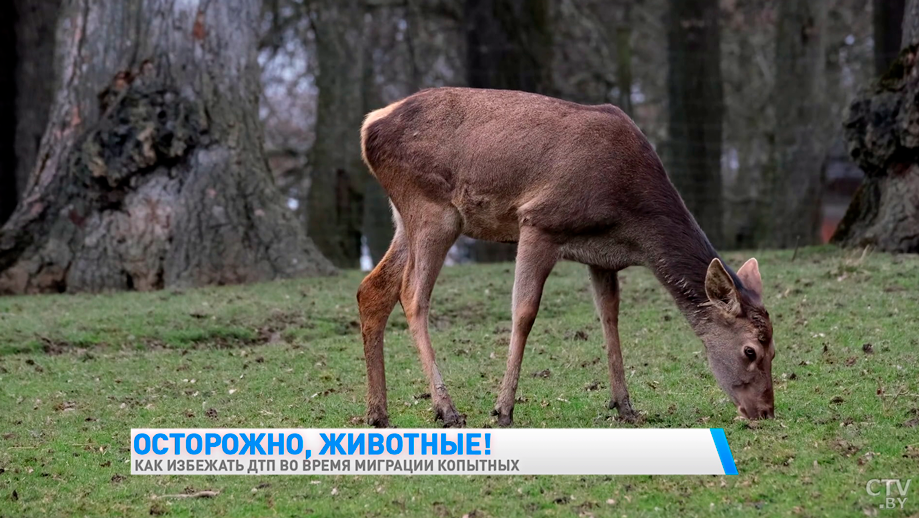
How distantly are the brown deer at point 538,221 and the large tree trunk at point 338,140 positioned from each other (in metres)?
10.2

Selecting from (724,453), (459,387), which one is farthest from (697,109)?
(724,453)

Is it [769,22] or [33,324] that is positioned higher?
[769,22]

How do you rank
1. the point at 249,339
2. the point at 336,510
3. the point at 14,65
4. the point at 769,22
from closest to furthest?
the point at 336,510 → the point at 249,339 → the point at 14,65 → the point at 769,22

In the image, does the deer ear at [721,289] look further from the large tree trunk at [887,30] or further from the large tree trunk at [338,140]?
the large tree trunk at [338,140]

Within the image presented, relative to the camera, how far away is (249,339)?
29.9 feet

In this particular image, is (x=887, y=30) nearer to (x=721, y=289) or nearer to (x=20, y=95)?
(x=721, y=289)

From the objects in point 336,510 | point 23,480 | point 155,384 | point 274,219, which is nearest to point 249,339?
point 155,384

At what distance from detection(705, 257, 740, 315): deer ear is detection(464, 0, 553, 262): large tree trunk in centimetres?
945

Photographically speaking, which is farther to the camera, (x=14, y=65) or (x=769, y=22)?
(x=769, y=22)

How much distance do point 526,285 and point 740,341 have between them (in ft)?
3.93

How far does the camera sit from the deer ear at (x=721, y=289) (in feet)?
20.3

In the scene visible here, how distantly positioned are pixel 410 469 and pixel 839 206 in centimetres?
3392

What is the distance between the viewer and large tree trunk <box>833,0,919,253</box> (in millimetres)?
10758

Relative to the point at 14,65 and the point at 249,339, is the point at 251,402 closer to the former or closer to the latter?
the point at 249,339
